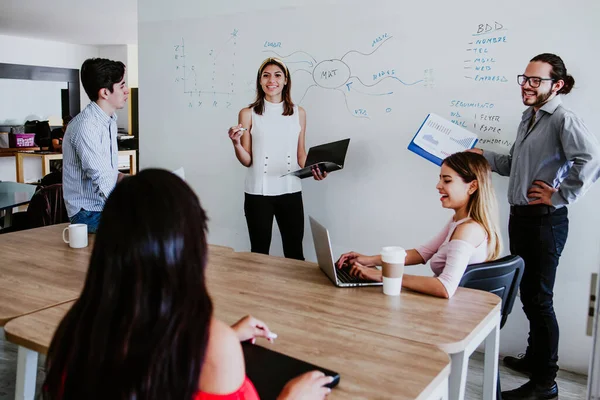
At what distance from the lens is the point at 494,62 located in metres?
2.85

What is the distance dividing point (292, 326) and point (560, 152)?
158cm

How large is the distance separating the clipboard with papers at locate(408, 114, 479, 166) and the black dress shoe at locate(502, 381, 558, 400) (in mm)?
1109

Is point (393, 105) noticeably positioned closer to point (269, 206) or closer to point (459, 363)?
point (269, 206)

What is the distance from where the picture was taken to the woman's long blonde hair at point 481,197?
1.97 metres

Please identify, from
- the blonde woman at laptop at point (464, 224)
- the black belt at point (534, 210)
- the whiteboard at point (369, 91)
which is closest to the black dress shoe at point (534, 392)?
the whiteboard at point (369, 91)

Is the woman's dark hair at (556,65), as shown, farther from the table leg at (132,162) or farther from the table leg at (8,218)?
the table leg at (132,162)

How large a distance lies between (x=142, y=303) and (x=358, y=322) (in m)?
0.81

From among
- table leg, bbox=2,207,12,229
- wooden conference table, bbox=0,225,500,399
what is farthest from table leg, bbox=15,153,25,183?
wooden conference table, bbox=0,225,500,399

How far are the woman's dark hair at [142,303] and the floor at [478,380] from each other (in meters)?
1.99

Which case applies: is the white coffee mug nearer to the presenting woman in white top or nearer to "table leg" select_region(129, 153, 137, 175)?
the presenting woman in white top

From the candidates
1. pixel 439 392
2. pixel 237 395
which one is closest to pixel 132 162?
pixel 439 392

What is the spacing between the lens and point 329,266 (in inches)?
73.6

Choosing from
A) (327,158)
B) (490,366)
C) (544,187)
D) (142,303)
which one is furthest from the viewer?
(327,158)

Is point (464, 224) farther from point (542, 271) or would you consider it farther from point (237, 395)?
point (237, 395)
